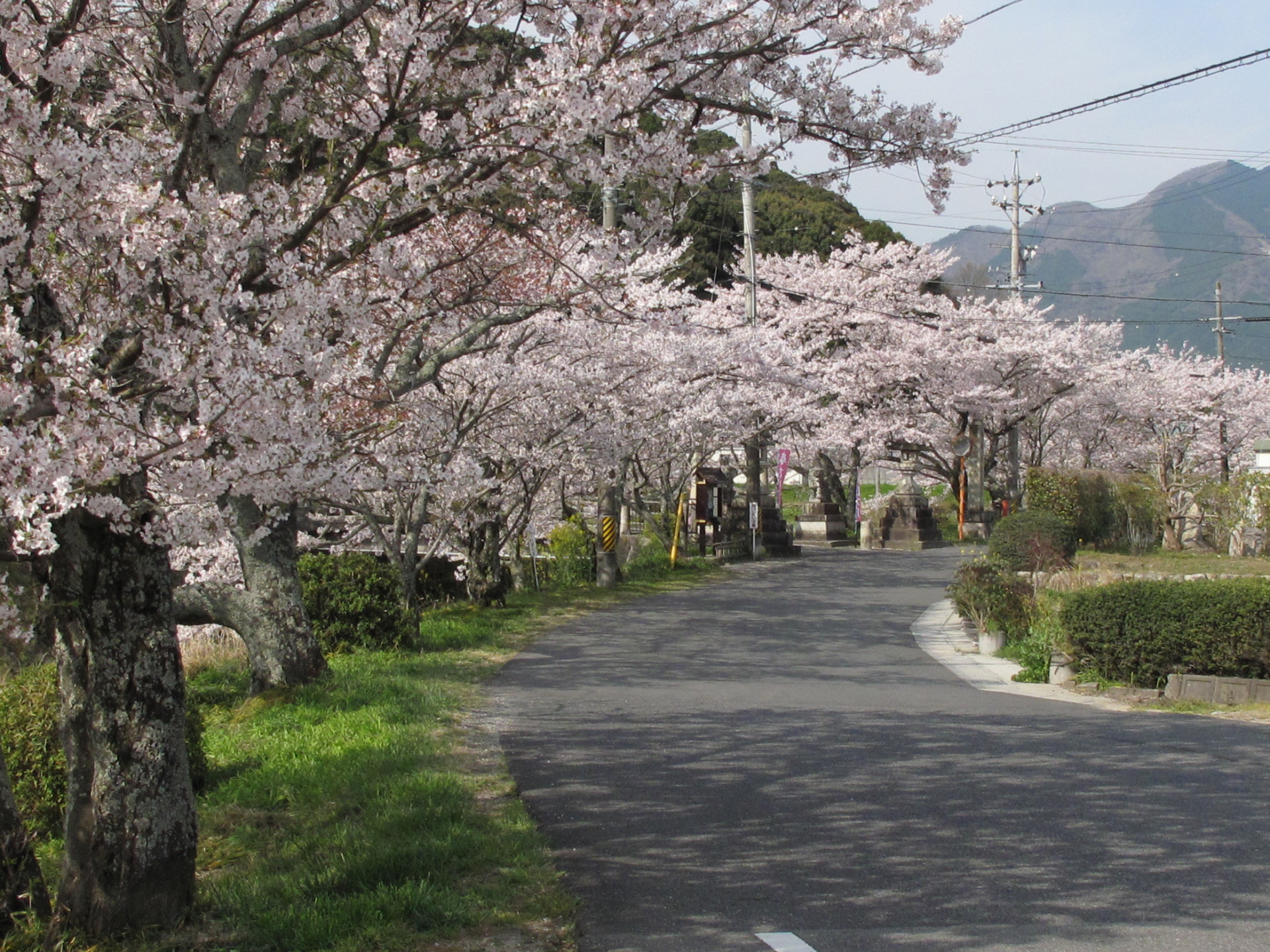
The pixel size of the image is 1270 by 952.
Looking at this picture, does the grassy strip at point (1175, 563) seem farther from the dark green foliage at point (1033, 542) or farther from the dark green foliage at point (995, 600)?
the dark green foliage at point (995, 600)

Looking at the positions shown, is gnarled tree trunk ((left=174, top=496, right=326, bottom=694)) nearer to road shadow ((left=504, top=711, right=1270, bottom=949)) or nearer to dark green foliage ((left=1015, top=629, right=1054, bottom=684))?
road shadow ((left=504, top=711, right=1270, bottom=949))

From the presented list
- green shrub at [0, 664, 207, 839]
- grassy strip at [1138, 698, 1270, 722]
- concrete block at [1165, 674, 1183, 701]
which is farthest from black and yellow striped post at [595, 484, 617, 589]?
green shrub at [0, 664, 207, 839]

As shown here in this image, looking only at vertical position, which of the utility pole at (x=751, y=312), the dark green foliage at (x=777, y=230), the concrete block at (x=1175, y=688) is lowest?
the concrete block at (x=1175, y=688)

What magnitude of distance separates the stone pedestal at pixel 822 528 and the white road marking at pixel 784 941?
3225 centimetres

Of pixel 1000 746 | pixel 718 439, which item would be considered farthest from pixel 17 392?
pixel 718 439

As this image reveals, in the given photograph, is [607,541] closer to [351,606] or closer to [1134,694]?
[351,606]

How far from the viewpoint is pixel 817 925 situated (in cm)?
493

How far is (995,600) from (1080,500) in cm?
750

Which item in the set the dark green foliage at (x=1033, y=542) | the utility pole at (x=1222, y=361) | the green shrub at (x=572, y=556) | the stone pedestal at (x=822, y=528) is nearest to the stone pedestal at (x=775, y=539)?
the stone pedestal at (x=822, y=528)

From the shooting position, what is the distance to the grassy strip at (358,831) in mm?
4980

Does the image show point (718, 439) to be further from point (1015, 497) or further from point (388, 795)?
point (388, 795)

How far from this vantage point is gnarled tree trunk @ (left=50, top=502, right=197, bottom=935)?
15.9ft

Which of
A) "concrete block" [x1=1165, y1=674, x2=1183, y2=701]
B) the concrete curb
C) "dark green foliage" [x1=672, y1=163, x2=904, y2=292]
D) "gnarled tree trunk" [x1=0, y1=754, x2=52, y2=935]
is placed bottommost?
the concrete curb

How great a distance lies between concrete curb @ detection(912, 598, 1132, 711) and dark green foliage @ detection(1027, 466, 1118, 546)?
3589 mm
